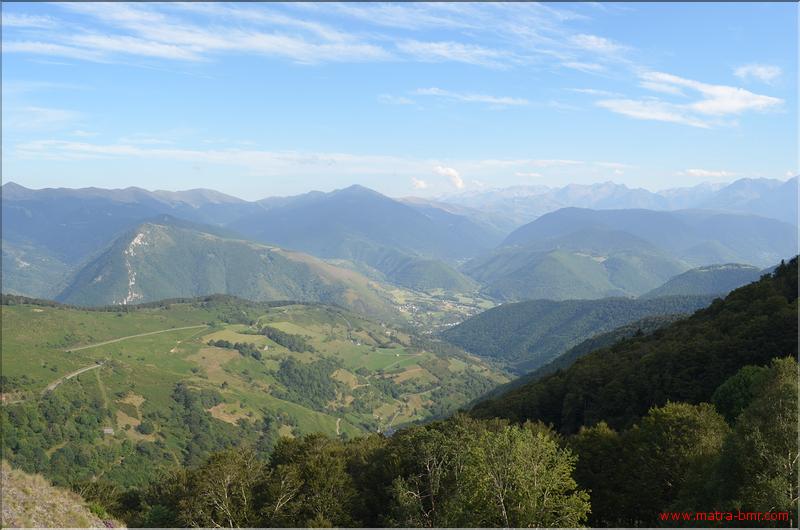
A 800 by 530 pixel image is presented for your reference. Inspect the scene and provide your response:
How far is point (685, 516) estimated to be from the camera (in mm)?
23750

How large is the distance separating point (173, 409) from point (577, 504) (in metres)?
165

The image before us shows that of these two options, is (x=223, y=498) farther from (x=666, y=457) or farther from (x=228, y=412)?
(x=228, y=412)

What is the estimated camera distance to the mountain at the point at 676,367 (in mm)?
52688

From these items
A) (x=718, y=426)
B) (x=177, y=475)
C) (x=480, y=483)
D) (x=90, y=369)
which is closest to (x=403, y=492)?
(x=480, y=483)

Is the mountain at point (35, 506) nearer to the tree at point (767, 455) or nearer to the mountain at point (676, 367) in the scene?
the tree at point (767, 455)

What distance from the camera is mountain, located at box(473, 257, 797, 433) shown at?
2074 inches

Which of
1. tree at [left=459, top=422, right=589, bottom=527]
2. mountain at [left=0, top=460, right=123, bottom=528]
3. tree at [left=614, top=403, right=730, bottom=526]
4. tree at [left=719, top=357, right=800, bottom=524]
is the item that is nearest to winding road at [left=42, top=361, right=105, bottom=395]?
mountain at [left=0, top=460, right=123, bottom=528]

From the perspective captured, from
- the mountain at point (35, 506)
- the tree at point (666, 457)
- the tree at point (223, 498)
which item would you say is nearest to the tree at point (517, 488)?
the tree at point (666, 457)

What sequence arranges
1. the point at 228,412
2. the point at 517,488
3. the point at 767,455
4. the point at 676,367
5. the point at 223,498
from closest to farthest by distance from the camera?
1. the point at 767,455
2. the point at 517,488
3. the point at 223,498
4. the point at 676,367
5. the point at 228,412

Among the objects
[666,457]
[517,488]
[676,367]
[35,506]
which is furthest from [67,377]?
[666,457]

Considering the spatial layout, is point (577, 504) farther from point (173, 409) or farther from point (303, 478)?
point (173, 409)

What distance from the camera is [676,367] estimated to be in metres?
57.6

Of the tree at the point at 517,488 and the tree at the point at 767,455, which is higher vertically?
the tree at the point at 767,455

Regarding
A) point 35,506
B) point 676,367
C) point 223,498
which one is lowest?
point 223,498
